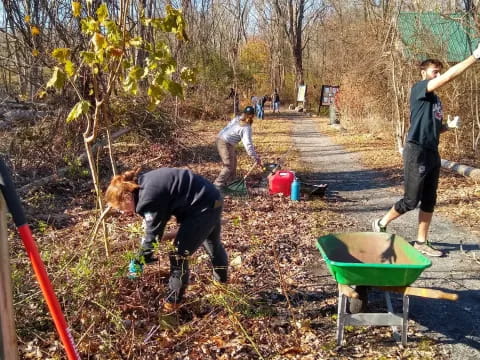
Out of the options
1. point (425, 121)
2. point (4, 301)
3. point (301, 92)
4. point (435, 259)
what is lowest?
point (435, 259)

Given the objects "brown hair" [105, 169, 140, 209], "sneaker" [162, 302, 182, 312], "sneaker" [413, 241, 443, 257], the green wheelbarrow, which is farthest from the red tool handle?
"sneaker" [413, 241, 443, 257]

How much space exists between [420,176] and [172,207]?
281 cm

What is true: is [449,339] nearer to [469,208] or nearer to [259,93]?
[469,208]

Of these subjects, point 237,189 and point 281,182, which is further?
point 237,189

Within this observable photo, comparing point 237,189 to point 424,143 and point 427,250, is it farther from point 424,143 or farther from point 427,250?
point 424,143

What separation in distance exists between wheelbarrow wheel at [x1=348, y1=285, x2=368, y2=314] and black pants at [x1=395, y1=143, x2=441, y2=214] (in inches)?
69.1

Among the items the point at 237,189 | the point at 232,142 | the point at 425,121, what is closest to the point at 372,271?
the point at 425,121

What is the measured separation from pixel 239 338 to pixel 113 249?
1.50 metres

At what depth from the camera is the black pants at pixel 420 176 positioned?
15.2ft

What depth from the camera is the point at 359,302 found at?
3371 mm

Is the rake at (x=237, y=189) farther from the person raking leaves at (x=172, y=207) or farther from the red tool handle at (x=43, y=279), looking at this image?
the red tool handle at (x=43, y=279)

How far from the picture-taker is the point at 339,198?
7809 mm

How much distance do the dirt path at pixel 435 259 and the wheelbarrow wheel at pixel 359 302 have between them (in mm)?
556

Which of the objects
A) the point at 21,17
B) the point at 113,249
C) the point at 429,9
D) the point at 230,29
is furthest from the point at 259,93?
the point at 113,249
